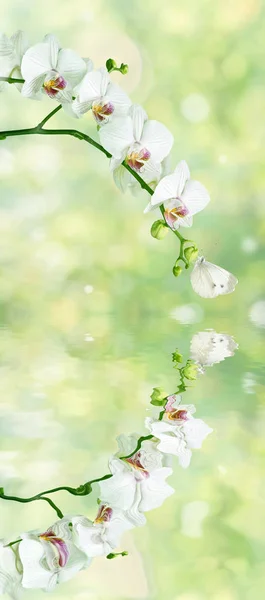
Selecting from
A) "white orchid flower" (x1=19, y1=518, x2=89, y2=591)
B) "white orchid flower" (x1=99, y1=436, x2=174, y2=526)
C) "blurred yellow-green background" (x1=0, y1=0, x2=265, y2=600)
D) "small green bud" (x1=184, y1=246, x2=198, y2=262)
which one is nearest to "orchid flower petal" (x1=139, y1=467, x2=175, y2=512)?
"white orchid flower" (x1=99, y1=436, x2=174, y2=526)

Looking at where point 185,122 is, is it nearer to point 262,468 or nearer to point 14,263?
point 14,263

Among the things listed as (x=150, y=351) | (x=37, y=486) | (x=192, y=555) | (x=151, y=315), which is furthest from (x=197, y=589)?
(x=151, y=315)

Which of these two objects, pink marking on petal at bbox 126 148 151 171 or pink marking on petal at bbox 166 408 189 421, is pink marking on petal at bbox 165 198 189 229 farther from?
pink marking on petal at bbox 166 408 189 421

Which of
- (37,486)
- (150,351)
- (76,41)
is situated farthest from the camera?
(76,41)

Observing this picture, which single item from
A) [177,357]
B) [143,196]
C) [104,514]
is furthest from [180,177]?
[143,196]

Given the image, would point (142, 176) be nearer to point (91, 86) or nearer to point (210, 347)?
point (91, 86)

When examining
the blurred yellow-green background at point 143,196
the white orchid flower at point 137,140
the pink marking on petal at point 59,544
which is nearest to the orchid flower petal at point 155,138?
the white orchid flower at point 137,140

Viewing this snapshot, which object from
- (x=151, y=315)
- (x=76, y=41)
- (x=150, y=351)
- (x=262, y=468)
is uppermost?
(x=76, y=41)
